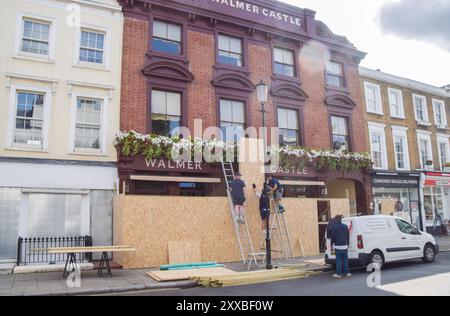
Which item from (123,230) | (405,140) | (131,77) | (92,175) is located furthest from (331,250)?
(405,140)

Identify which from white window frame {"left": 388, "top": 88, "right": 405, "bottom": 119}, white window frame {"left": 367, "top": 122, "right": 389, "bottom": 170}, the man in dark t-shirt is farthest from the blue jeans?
white window frame {"left": 388, "top": 88, "right": 405, "bottom": 119}

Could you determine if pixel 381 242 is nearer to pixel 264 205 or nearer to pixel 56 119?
pixel 264 205

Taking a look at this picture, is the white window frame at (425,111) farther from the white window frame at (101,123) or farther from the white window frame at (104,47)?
the white window frame at (101,123)

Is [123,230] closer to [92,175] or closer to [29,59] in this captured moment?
[92,175]

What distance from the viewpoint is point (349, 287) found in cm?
931

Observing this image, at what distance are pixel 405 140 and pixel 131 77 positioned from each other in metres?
17.1

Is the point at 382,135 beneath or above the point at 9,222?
above

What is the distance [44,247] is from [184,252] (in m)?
4.96

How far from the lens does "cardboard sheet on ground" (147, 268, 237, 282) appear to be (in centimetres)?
1052

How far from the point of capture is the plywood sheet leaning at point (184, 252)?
43.2 feet

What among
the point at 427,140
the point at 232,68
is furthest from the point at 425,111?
the point at 232,68

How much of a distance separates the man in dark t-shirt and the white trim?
12567 mm

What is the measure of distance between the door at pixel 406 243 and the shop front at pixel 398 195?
7.27 metres

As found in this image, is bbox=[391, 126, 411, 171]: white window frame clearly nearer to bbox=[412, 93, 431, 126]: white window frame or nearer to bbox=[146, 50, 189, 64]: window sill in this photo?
bbox=[412, 93, 431, 126]: white window frame
